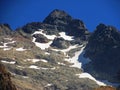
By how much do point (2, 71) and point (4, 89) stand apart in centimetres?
422

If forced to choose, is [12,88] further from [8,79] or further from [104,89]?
[104,89]

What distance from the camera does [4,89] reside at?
51.8 m

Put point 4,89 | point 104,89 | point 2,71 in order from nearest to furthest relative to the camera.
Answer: point 104,89 → point 4,89 → point 2,71

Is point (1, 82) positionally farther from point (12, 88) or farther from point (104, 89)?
point (104, 89)

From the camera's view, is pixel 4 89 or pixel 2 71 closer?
pixel 4 89

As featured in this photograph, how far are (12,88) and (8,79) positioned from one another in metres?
2.17

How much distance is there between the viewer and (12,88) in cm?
5322

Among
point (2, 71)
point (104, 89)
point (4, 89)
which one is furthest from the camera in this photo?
point (2, 71)

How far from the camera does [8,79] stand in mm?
55031

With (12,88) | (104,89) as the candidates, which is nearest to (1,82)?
(12,88)

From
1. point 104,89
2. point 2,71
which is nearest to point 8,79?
point 2,71

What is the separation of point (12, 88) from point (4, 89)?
1645 mm

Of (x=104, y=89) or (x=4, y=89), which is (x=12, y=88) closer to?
(x=4, y=89)

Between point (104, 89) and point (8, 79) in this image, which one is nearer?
point (104, 89)
